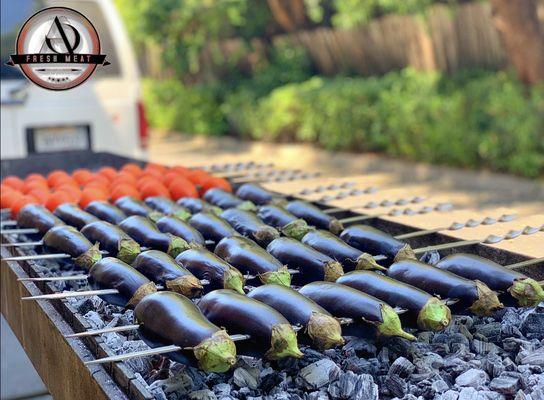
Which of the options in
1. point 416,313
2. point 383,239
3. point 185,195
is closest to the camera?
point 416,313

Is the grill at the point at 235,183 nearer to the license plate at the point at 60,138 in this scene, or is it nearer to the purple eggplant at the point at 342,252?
the purple eggplant at the point at 342,252

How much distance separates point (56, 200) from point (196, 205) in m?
0.70

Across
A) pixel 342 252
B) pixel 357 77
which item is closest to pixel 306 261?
pixel 342 252

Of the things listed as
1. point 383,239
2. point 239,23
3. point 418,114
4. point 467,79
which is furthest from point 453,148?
point 383,239

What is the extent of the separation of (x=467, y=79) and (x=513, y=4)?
2.23 meters

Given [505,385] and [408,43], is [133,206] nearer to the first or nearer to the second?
[505,385]

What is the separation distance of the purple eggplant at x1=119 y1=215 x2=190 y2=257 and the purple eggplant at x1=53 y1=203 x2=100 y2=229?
254 mm

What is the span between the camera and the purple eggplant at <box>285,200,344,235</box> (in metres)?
3.35

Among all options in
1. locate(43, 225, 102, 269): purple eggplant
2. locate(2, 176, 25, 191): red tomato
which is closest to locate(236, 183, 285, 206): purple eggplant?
locate(43, 225, 102, 269): purple eggplant

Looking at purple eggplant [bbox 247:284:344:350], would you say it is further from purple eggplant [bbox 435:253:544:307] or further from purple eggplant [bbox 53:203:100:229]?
purple eggplant [bbox 53:203:100:229]

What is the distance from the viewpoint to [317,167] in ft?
39.9

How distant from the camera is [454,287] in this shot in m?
2.40

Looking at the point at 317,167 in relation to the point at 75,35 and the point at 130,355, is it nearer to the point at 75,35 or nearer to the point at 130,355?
the point at 75,35

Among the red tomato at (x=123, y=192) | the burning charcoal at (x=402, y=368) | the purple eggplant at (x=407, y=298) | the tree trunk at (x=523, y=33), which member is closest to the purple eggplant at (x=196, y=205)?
the red tomato at (x=123, y=192)
